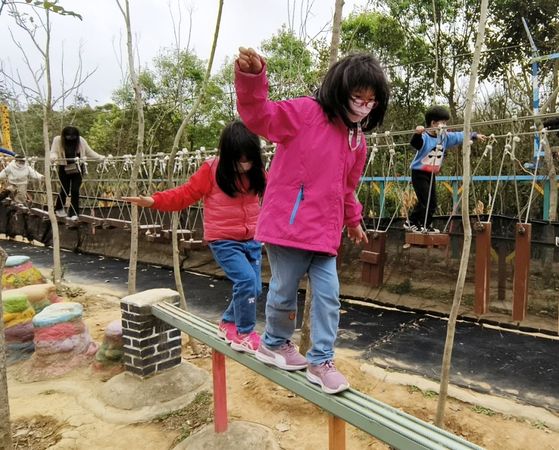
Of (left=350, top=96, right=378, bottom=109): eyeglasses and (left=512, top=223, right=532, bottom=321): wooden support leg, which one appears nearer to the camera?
(left=350, top=96, right=378, bottom=109): eyeglasses

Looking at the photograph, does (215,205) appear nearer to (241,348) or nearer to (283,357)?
(241,348)

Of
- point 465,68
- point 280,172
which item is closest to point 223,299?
point 280,172

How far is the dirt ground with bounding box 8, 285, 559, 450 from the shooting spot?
8.83 ft

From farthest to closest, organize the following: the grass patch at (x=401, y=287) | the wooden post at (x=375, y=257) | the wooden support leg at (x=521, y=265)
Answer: the grass patch at (x=401, y=287) < the wooden post at (x=375, y=257) < the wooden support leg at (x=521, y=265)

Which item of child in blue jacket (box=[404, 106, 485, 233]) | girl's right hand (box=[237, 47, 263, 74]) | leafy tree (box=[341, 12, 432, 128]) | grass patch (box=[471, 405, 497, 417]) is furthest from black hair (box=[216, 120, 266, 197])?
leafy tree (box=[341, 12, 432, 128])

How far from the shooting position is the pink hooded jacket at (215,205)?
238cm

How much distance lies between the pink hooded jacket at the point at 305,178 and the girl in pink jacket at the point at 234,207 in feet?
1.95

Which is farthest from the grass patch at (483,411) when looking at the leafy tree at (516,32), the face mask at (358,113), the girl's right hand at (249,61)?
the leafy tree at (516,32)

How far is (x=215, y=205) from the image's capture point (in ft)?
7.96

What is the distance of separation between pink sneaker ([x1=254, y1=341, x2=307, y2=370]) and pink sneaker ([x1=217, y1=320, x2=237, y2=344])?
0.38 metres

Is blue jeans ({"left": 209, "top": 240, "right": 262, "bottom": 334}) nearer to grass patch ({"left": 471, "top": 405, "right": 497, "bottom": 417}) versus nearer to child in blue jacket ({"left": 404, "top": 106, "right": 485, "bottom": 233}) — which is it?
grass patch ({"left": 471, "top": 405, "right": 497, "bottom": 417})

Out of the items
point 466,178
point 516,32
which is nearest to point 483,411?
point 466,178

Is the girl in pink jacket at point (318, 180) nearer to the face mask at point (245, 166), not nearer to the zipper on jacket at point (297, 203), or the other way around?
the zipper on jacket at point (297, 203)

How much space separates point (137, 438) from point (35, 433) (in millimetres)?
692
